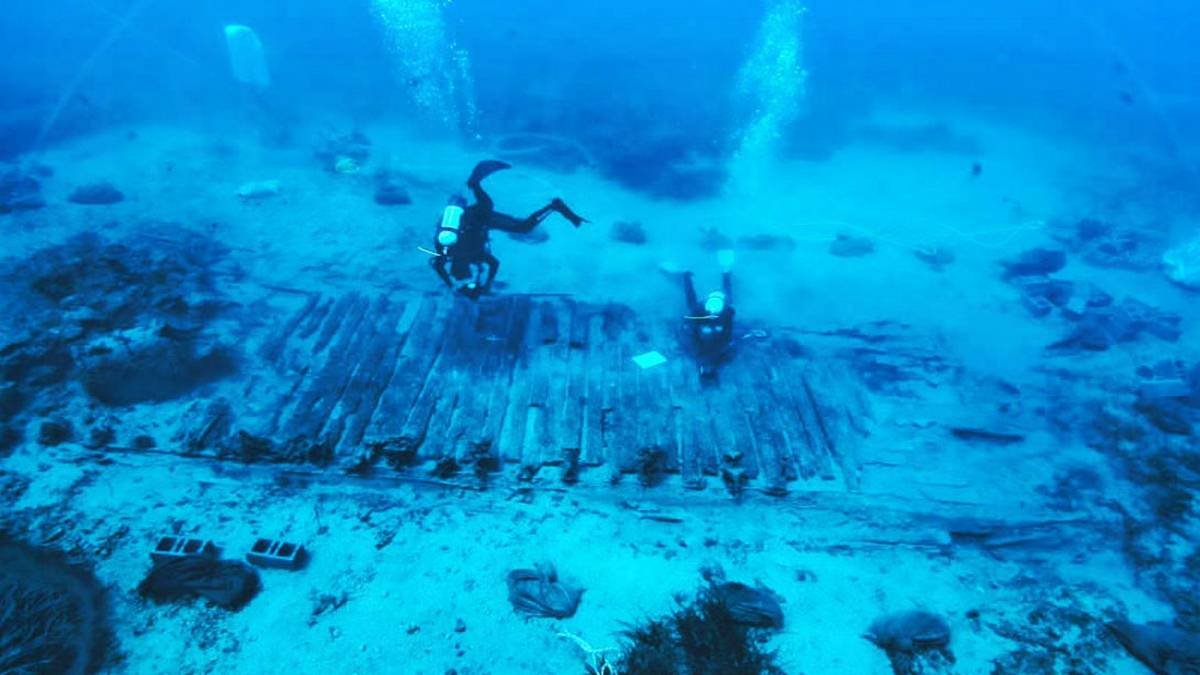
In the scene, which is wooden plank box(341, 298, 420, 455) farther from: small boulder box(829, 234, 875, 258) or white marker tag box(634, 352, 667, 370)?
small boulder box(829, 234, 875, 258)

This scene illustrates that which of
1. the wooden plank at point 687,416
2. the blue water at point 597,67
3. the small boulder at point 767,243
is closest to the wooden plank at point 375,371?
the wooden plank at point 687,416

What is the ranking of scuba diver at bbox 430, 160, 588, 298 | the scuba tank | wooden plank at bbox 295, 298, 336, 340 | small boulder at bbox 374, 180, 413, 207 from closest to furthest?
the scuba tank < scuba diver at bbox 430, 160, 588, 298 < wooden plank at bbox 295, 298, 336, 340 < small boulder at bbox 374, 180, 413, 207

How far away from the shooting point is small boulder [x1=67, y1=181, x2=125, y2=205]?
1223 cm

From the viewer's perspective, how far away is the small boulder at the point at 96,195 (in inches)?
481

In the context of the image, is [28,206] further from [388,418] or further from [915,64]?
[915,64]

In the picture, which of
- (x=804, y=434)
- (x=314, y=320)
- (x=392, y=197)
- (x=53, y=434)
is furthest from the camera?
(x=392, y=197)

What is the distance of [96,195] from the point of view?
12.3 metres

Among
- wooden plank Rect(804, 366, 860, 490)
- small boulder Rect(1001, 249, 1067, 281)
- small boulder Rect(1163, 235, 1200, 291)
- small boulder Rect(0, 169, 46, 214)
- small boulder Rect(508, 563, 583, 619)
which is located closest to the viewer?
small boulder Rect(508, 563, 583, 619)

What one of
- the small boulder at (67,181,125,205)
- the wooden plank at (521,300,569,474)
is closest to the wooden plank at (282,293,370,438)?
the wooden plank at (521,300,569,474)

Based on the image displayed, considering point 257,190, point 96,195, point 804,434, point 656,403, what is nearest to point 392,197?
point 257,190

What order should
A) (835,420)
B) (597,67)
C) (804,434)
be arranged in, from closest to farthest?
(804,434), (835,420), (597,67)

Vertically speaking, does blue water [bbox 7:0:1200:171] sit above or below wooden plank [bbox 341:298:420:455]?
above

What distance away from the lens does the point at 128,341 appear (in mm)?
7883

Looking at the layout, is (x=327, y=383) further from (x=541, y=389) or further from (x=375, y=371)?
(x=541, y=389)
